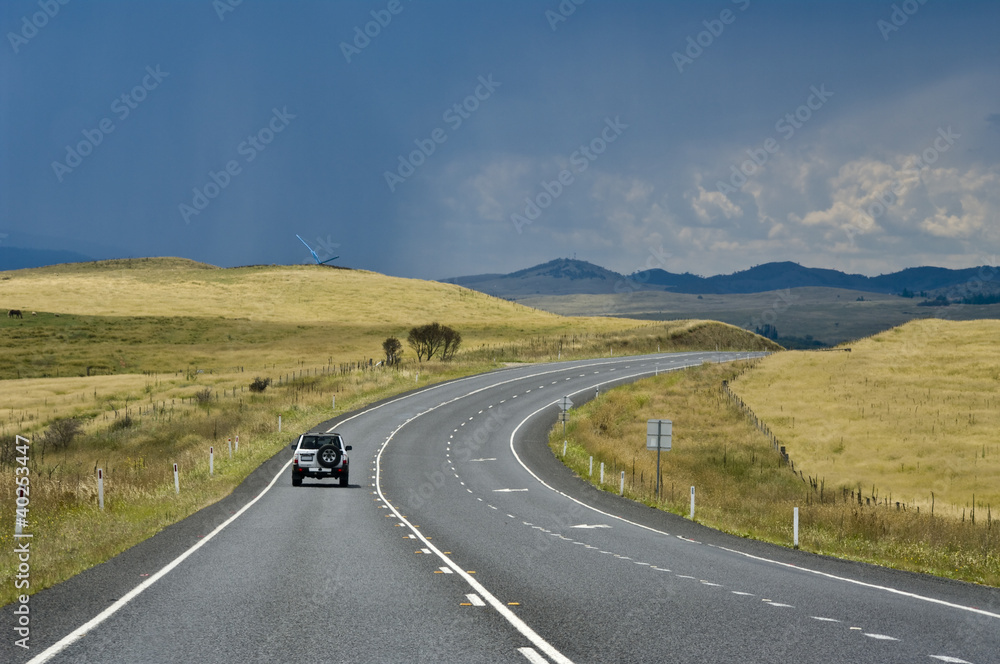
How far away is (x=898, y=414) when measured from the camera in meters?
44.1

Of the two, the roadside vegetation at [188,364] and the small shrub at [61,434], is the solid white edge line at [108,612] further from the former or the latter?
the small shrub at [61,434]

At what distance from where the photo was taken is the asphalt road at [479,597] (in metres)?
7.82

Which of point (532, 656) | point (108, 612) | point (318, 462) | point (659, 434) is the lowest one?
point (318, 462)

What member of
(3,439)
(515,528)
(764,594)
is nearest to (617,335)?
(3,439)

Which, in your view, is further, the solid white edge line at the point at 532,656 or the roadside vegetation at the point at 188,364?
the roadside vegetation at the point at 188,364

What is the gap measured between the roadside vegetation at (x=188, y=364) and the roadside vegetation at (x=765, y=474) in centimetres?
1488

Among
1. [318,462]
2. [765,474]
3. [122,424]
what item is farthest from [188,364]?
[765,474]

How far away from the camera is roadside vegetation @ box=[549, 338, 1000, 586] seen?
58.5 feet

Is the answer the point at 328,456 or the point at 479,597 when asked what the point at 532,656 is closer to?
the point at 479,597

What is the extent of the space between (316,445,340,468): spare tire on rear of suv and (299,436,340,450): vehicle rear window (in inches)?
28.6

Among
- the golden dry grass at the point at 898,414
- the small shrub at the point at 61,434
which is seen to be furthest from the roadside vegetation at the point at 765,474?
the small shrub at the point at 61,434

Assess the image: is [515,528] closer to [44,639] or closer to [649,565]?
[649,565]

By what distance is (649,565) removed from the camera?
529 inches

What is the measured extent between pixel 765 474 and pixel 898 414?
1376 cm
